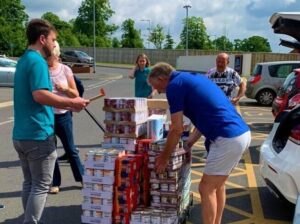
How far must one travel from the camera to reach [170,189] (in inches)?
185

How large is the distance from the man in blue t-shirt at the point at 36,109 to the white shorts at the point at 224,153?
1.17 m

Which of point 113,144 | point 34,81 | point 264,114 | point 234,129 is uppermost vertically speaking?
point 34,81

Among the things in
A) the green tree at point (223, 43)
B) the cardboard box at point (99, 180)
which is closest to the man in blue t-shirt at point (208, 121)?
the cardboard box at point (99, 180)

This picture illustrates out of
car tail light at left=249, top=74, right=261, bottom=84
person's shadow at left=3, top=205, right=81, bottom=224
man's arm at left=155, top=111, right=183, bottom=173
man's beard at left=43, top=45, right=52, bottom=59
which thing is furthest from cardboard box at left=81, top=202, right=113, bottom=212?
car tail light at left=249, top=74, right=261, bottom=84

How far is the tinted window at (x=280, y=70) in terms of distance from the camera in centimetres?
1681

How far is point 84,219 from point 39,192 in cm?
86

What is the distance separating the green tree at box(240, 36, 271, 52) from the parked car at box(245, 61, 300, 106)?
81674 millimetres

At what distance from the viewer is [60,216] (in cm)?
518

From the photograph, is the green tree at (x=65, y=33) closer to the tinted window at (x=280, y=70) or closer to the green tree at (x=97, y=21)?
the green tree at (x=97, y=21)

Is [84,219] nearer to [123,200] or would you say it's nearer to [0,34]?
[123,200]

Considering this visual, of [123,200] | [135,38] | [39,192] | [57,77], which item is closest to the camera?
[39,192]

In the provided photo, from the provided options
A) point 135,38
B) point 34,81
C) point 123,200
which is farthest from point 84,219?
point 135,38

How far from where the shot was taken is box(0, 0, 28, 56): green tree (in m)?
61.1

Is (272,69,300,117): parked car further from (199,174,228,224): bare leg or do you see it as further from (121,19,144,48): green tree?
(121,19,144,48): green tree
